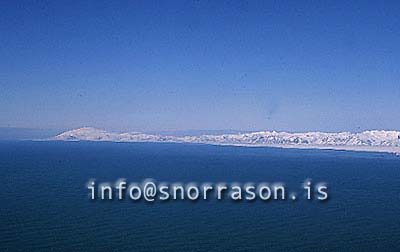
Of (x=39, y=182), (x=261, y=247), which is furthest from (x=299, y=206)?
(x=39, y=182)

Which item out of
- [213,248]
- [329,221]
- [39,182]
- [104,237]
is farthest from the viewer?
[39,182]

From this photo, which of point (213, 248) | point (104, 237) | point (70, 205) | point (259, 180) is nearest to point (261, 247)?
point (213, 248)

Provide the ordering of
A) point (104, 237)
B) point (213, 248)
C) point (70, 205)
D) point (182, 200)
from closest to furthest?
1. point (213, 248)
2. point (104, 237)
3. point (70, 205)
4. point (182, 200)

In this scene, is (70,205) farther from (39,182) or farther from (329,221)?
(329,221)

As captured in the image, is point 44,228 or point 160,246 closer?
point 160,246

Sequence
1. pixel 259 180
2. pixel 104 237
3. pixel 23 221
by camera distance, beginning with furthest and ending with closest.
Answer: pixel 259 180
pixel 23 221
pixel 104 237

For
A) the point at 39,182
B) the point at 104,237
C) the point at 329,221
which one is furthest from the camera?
the point at 39,182

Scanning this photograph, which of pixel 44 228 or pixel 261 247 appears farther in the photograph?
pixel 44 228

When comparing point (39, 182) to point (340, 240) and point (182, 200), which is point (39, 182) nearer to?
point (182, 200)

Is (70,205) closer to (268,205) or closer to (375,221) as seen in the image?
(268,205)
